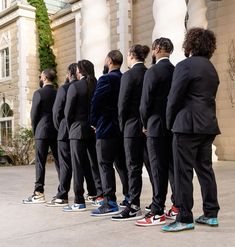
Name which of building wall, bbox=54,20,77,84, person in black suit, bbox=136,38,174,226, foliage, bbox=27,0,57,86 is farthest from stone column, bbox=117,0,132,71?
person in black suit, bbox=136,38,174,226

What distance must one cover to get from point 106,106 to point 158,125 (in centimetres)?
97

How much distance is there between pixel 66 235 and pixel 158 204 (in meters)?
1.05

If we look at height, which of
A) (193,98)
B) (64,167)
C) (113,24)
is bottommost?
(64,167)

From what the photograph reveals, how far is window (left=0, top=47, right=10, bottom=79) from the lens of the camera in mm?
22125

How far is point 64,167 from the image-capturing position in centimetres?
624

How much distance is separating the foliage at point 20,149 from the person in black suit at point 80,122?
10.8m

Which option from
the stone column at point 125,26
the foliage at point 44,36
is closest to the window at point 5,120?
the foliage at point 44,36

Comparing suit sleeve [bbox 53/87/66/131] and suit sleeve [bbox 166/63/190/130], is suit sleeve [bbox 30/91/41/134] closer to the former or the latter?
suit sleeve [bbox 53/87/66/131]

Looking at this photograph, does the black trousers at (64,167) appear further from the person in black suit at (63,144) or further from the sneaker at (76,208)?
the sneaker at (76,208)

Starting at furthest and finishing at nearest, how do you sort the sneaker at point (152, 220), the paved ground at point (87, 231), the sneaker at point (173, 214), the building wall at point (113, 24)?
the building wall at point (113, 24)
the sneaker at point (173, 214)
the sneaker at point (152, 220)
the paved ground at point (87, 231)

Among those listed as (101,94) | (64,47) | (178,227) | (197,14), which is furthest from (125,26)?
(178,227)

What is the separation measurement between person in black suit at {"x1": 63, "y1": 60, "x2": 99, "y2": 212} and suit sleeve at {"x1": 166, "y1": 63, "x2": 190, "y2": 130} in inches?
75.6

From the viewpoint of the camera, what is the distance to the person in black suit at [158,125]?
4.67 metres

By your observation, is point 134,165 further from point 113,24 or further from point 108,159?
point 113,24
